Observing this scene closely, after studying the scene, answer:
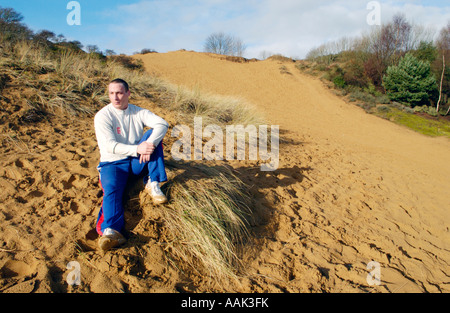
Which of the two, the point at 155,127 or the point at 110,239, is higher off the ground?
the point at 155,127

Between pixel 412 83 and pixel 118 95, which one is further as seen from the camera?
pixel 412 83

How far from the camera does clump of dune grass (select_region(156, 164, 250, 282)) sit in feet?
7.92

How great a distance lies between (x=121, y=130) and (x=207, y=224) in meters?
1.29

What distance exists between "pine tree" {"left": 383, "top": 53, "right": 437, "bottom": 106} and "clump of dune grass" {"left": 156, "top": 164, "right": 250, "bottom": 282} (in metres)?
15.7

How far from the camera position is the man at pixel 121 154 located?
241 centimetres

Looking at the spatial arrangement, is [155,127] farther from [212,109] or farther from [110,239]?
[212,109]

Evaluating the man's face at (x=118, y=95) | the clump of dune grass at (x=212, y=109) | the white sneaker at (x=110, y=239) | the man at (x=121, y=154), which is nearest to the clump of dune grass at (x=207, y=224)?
the man at (x=121, y=154)

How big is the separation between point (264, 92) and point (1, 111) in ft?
42.8

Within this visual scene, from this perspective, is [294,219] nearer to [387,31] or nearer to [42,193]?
[42,193]

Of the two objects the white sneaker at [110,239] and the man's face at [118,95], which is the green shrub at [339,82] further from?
the white sneaker at [110,239]

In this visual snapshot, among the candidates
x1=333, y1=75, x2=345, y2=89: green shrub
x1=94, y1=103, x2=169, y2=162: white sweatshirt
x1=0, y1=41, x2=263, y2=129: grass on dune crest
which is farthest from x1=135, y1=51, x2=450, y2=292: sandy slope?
x1=333, y1=75, x2=345, y2=89: green shrub

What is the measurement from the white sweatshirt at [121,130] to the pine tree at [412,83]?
1630cm

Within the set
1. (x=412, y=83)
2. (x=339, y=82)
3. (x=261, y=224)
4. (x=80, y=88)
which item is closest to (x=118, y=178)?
(x=261, y=224)

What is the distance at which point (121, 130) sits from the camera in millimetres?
2773
